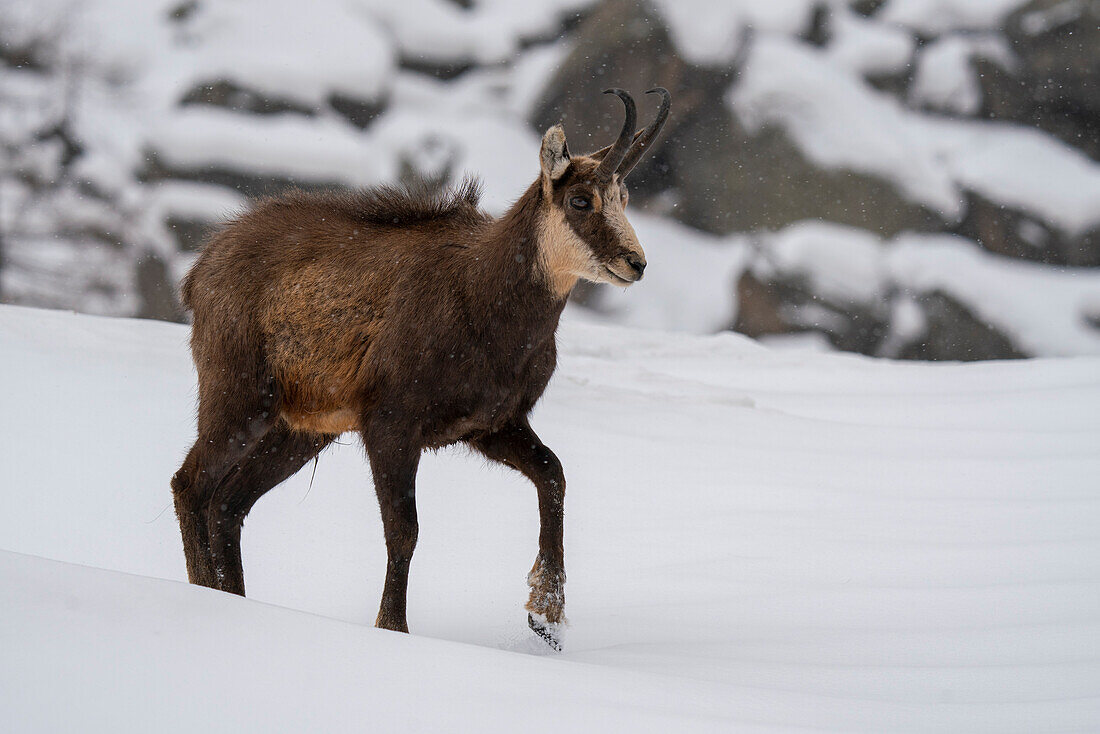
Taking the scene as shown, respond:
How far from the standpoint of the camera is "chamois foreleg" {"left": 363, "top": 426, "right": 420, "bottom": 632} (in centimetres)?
424

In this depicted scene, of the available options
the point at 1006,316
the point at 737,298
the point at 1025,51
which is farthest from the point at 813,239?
the point at 1025,51

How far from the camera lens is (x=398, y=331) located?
436 cm

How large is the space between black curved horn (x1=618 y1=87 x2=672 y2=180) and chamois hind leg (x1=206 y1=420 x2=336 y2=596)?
1.94 metres

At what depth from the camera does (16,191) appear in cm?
1938

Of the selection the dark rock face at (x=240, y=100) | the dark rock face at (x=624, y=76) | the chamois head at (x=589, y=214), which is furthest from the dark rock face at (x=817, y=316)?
the chamois head at (x=589, y=214)

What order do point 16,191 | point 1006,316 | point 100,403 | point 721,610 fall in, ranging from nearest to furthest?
point 721,610, point 100,403, point 1006,316, point 16,191

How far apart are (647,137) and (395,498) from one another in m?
1.78

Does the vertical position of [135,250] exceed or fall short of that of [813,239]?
it falls short

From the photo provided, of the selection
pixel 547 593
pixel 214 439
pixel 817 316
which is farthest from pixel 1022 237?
pixel 214 439

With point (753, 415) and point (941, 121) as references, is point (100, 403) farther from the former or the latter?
point (941, 121)

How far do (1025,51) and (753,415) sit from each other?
37.2 ft

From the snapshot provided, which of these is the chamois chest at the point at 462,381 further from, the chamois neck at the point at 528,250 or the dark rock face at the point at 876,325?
the dark rock face at the point at 876,325

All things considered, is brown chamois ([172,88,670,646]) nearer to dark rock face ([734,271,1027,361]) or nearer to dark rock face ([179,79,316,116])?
dark rock face ([734,271,1027,361])

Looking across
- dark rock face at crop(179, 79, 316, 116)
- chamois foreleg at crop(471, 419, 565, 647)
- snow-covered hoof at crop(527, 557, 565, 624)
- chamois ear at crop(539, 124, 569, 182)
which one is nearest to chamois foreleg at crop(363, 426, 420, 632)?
chamois foreleg at crop(471, 419, 565, 647)
